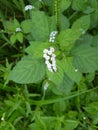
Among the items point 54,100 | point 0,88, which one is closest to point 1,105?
point 0,88

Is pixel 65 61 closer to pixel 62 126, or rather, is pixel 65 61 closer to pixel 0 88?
pixel 62 126

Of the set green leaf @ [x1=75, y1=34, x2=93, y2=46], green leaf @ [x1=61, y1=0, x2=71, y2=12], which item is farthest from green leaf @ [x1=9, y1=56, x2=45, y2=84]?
green leaf @ [x1=61, y1=0, x2=71, y2=12]

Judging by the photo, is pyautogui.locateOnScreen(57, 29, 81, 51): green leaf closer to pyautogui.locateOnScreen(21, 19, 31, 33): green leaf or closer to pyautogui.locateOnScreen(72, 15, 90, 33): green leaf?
pyautogui.locateOnScreen(72, 15, 90, 33): green leaf

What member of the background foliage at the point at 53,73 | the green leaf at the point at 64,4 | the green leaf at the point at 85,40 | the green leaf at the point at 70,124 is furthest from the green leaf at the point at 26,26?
the green leaf at the point at 70,124

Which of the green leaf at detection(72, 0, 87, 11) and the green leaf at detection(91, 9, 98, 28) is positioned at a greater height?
the green leaf at detection(72, 0, 87, 11)

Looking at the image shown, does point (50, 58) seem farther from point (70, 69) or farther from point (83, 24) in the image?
point (83, 24)

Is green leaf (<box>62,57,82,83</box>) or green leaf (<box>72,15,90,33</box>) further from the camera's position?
green leaf (<box>72,15,90,33</box>)

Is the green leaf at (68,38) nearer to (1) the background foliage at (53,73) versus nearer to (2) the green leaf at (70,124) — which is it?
(1) the background foliage at (53,73)
